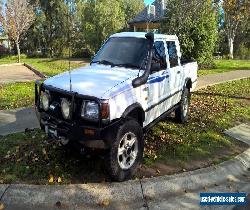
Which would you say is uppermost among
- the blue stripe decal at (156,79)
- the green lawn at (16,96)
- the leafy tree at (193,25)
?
the leafy tree at (193,25)

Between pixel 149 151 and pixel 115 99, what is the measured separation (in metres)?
1.95

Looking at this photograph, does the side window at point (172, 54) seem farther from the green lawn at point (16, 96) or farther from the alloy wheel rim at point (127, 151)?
the green lawn at point (16, 96)

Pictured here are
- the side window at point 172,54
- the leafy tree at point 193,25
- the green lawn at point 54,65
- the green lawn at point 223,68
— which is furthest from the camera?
the green lawn at point 54,65

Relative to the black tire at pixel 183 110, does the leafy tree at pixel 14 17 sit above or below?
above

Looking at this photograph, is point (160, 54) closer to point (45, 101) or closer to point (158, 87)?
point (158, 87)

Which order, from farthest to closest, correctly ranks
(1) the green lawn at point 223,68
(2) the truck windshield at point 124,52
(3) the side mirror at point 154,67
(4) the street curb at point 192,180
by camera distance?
(1) the green lawn at point 223,68 → (2) the truck windshield at point 124,52 → (3) the side mirror at point 154,67 → (4) the street curb at point 192,180

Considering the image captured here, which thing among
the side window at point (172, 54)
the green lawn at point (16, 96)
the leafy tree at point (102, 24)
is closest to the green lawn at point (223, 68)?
the green lawn at point (16, 96)

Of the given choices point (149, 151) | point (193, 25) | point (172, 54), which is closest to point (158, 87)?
point (149, 151)

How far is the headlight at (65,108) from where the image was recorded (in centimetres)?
527

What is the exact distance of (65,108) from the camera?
5.31 meters

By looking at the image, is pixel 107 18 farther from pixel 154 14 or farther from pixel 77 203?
pixel 77 203

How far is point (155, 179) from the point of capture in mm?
5625

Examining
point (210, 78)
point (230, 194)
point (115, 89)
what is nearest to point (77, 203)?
point (115, 89)

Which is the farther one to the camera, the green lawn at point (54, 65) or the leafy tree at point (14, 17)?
the leafy tree at point (14, 17)
